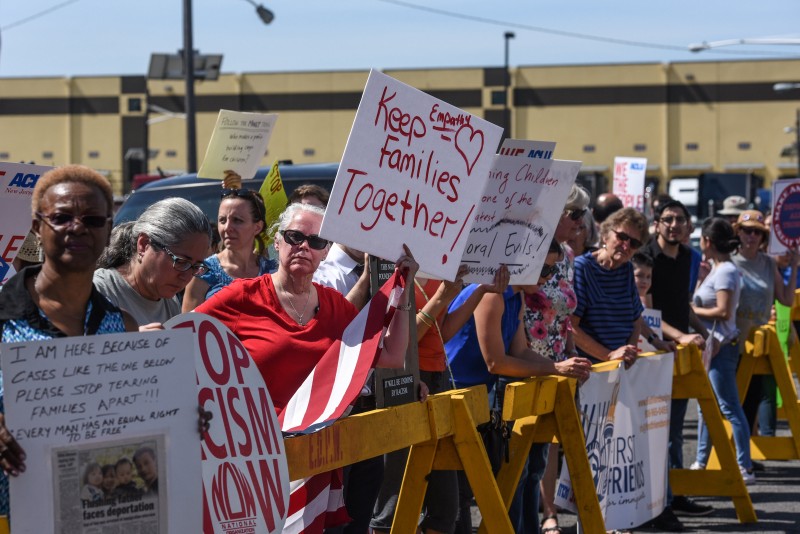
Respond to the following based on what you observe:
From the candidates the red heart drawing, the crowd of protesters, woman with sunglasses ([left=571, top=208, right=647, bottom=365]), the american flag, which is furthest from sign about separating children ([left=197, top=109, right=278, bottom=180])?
the american flag

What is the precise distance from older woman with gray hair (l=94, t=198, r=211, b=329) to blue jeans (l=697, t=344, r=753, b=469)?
556 centimetres

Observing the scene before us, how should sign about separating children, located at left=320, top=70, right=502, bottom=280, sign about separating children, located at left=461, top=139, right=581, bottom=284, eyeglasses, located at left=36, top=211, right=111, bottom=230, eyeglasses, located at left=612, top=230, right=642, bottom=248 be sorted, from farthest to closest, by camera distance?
eyeglasses, located at left=612, top=230, right=642, bottom=248
sign about separating children, located at left=461, top=139, right=581, bottom=284
sign about separating children, located at left=320, top=70, right=502, bottom=280
eyeglasses, located at left=36, top=211, right=111, bottom=230

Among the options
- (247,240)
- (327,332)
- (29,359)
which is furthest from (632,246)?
(29,359)

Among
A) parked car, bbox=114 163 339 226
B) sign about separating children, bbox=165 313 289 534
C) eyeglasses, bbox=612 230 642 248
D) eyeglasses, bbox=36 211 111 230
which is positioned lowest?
sign about separating children, bbox=165 313 289 534

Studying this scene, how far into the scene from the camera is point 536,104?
186ft

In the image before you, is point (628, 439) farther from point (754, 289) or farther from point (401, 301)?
point (754, 289)

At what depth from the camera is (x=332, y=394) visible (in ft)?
14.9

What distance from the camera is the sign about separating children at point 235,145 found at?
26.7 feet

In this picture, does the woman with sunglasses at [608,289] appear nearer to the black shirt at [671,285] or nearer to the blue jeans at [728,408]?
the black shirt at [671,285]

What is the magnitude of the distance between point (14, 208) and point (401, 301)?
6.71 ft

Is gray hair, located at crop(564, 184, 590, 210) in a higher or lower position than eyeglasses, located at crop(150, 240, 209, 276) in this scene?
higher

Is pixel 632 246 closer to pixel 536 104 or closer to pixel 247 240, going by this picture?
pixel 247 240

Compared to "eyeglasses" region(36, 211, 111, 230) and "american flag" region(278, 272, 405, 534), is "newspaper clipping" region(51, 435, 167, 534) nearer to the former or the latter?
"eyeglasses" region(36, 211, 111, 230)

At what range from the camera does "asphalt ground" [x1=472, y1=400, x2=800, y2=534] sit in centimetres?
785
